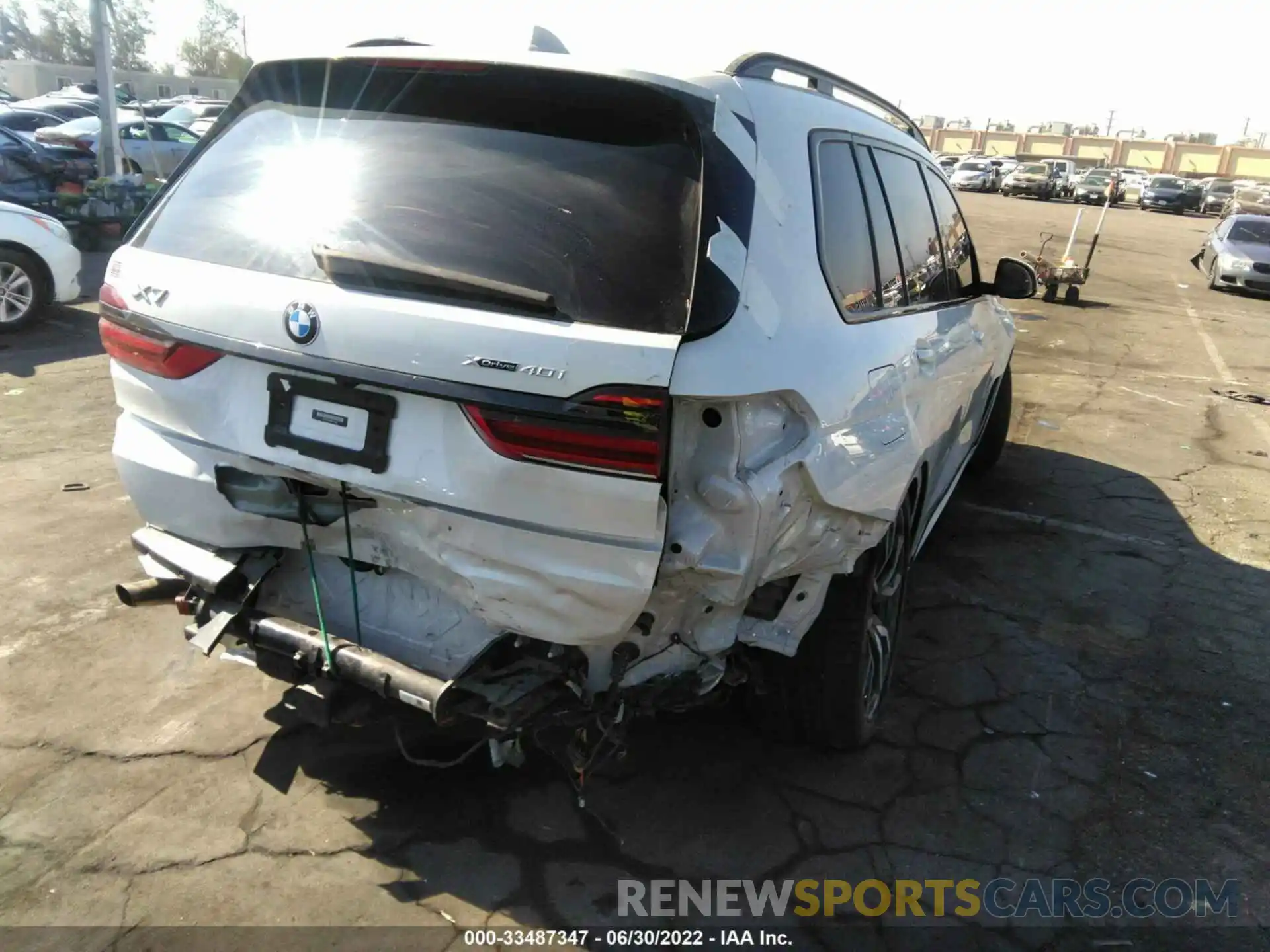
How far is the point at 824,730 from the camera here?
126 inches

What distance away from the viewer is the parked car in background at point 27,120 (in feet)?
65.4

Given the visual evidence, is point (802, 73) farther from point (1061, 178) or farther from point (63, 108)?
point (1061, 178)

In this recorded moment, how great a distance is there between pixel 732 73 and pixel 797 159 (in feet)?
0.96

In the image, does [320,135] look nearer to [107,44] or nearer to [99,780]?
[99,780]

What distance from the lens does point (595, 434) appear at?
2113 mm

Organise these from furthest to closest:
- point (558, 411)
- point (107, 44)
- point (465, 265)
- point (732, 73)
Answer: point (107, 44)
point (732, 73)
point (465, 265)
point (558, 411)

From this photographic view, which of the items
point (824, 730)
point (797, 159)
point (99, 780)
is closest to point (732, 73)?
point (797, 159)

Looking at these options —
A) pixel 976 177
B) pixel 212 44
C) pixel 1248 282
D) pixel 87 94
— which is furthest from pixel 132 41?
pixel 1248 282


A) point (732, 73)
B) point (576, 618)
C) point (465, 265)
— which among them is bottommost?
point (576, 618)

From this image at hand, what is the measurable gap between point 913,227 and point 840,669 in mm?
1833

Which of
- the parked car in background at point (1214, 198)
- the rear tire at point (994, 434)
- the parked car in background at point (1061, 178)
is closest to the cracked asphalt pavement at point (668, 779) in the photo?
the rear tire at point (994, 434)

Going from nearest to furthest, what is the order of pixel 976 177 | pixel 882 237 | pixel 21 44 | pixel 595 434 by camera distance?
pixel 595 434 < pixel 882 237 < pixel 976 177 < pixel 21 44

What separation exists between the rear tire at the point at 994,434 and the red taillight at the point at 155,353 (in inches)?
184

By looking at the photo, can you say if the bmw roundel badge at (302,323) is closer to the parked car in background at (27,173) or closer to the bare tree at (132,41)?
the parked car in background at (27,173)
